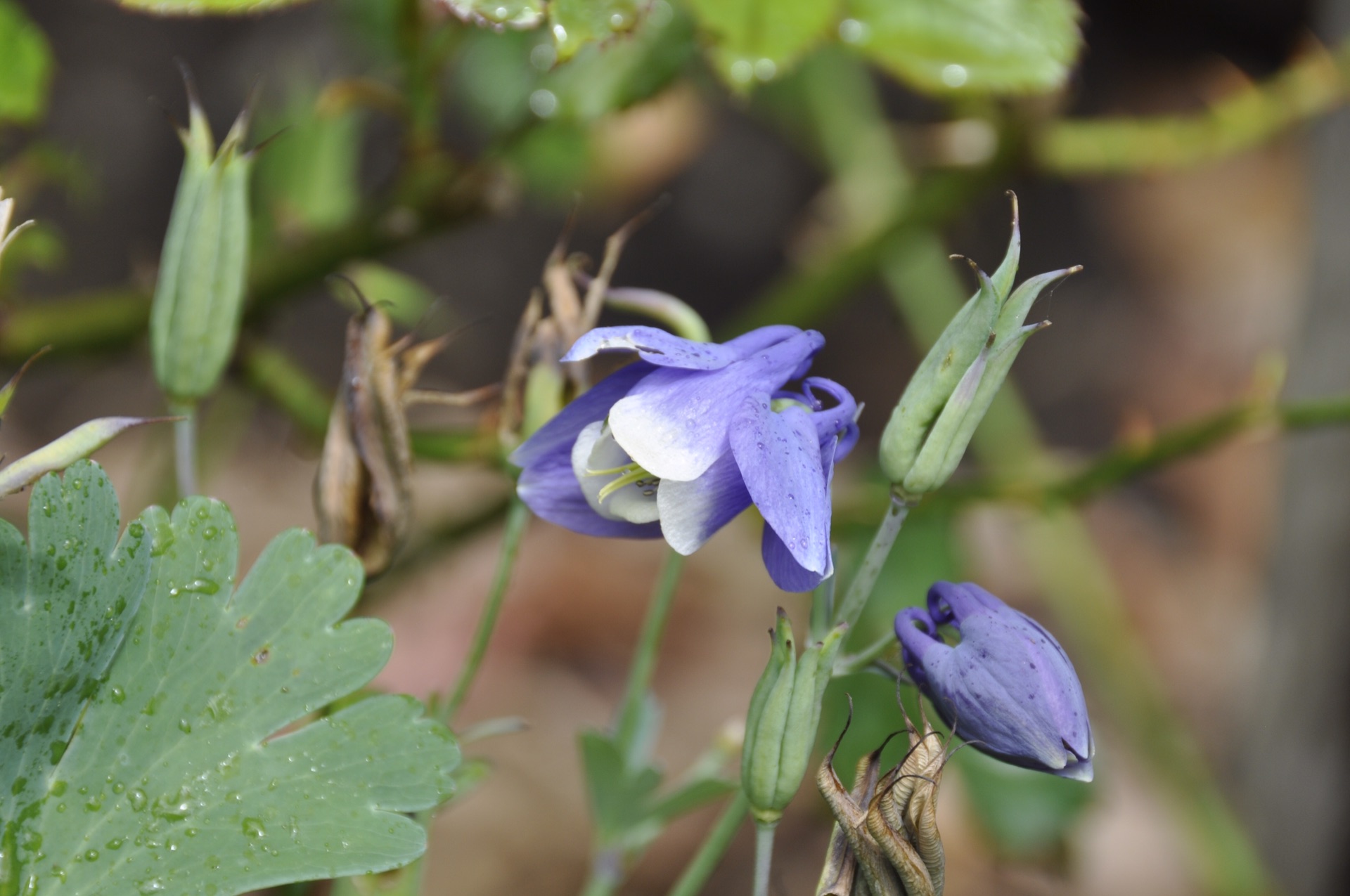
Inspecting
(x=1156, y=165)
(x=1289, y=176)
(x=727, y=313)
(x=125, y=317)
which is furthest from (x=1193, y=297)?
(x=125, y=317)

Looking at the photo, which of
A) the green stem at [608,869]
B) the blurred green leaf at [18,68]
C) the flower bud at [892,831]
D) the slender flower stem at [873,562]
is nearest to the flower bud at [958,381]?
the slender flower stem at [873,562]

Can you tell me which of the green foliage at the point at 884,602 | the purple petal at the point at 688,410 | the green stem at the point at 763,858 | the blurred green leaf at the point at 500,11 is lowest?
the green foliage at the point at 884,602

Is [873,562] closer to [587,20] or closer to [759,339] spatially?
[759,339]

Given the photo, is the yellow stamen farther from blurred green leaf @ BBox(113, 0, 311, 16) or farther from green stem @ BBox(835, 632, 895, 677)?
blurred green leaf @ BBox(113, 0, 311, 16)

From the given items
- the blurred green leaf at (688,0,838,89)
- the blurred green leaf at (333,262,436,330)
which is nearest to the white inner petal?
the blurred green leaf at (688,0,838,89)

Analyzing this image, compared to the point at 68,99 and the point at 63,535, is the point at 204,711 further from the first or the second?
the point at 68,99

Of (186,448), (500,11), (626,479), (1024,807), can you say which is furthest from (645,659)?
(1024,807)

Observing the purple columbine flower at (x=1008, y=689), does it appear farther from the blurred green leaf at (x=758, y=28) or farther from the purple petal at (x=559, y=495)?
the blurred green leaf at (x=758, y=28)

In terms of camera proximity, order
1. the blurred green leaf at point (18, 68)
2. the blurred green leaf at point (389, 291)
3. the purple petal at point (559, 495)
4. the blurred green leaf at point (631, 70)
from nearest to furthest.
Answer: the purple petal at point (559, 495), the blurred green leaf at point (18, 68), the blurred green leaf at point (631, 70), the blurred green leaf at point (389, 291)
